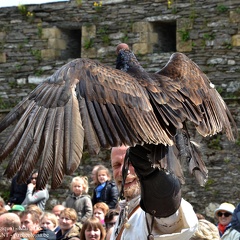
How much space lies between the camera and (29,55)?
1706 centimetres

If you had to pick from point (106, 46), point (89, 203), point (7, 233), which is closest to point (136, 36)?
point (106, 46)

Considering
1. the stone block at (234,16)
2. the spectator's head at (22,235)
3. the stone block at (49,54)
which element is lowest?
the spectator's head at (22,235)

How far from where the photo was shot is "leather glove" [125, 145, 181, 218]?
158 inches

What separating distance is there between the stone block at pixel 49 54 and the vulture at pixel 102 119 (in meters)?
12.0

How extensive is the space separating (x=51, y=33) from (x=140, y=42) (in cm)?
205

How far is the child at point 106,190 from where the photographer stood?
11.5 metres

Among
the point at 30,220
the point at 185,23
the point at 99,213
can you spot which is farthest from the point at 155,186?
the point at 185,23

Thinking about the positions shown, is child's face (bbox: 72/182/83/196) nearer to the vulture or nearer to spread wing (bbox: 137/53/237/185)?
spread wing (bbox: 137/53/237/185)

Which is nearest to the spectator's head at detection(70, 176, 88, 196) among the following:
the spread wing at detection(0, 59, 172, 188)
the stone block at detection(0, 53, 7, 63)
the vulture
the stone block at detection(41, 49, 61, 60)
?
the stone block at detection(41, 49, 61, 60)

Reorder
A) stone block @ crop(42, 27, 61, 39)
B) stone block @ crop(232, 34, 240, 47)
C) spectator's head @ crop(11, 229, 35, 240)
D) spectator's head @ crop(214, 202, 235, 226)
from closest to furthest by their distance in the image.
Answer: spectator's head @ crop(11, 229, 35, 240)
spectator's head @ crop(214, 202, 235, 226)
stone block @ crop(232, 34, 240, 47)
stone block @ crop(42, 27, 61, 39)

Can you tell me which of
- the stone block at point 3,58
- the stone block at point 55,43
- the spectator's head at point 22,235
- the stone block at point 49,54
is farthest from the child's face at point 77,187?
the stone block at point 3,58

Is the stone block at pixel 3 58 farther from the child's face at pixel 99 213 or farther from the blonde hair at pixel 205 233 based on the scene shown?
the blonde hair at pixel 205 233

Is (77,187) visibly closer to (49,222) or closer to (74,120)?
(49,222)

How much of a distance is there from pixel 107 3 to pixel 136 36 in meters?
0.98
